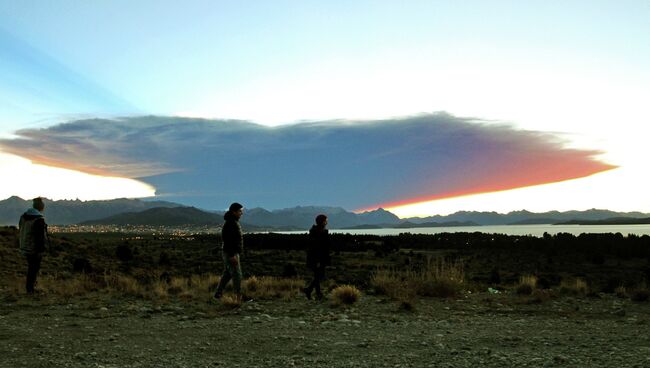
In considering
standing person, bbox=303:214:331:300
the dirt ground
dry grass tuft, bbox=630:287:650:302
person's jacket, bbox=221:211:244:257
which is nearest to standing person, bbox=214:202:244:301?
person's jacket, bbox=221:211:244:257

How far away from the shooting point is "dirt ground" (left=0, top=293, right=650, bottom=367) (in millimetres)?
7133

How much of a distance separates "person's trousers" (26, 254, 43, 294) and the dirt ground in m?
0.71

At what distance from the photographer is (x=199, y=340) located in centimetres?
855

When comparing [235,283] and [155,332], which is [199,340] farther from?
[235,283]

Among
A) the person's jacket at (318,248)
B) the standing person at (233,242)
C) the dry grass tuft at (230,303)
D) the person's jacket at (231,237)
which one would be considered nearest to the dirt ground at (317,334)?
the dry grass tuft at (230,303)

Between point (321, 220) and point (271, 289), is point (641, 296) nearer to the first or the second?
point (321, 220)

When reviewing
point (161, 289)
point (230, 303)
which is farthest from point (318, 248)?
point (161, 289)

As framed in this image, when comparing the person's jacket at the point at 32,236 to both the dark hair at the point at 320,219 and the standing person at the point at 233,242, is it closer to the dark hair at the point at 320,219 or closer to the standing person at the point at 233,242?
the standing person at the point at 233,242

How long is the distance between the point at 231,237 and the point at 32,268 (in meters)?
5.72

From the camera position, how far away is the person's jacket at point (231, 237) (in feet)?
41.8

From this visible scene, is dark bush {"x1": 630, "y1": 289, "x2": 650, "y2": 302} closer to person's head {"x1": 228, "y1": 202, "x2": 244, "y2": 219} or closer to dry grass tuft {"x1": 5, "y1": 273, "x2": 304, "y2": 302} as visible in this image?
dry grass tuft {"x1": 5, "y1": 273, "x2": 304, "y2": 302}

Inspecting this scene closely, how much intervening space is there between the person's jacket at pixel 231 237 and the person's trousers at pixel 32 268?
5.16 m

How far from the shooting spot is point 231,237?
1275 centimetres

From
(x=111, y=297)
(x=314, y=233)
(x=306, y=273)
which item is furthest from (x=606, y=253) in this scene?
(x=111, y=297)
